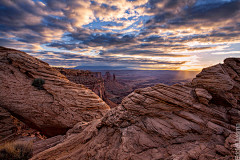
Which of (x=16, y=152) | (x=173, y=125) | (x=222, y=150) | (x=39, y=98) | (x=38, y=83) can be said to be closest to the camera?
(x=222, y=150)

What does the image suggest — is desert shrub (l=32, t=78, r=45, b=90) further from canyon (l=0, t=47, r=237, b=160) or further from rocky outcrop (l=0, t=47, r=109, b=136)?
canyon (l=0, t=47, r=237, b=160)

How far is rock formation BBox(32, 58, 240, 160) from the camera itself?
524 cm

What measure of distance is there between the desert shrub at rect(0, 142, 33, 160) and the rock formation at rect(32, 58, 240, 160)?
1.21 metres

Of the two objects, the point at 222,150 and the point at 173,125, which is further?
the point at 173,125

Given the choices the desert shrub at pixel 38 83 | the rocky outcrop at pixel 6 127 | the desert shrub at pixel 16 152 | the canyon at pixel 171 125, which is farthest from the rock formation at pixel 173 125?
the desert shrub at pixel 38 83

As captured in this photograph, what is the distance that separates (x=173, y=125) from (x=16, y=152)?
1113 centimetres

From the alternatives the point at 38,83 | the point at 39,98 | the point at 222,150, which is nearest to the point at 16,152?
the point at 39,98

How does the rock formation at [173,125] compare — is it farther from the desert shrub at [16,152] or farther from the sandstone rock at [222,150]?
the desert shrub at [16,152]

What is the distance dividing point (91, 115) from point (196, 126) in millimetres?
11782

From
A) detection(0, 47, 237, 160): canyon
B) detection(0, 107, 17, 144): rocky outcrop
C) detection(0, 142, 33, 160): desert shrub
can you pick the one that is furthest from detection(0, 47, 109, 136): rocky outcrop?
detection(0, 142, 33, 160): desert shrub

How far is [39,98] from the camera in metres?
12.3

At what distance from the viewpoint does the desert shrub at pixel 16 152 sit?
657 centimetres

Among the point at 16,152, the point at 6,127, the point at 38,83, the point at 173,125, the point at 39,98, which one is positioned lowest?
the point at 6,127

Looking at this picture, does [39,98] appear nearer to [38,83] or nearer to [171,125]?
[38,83]
